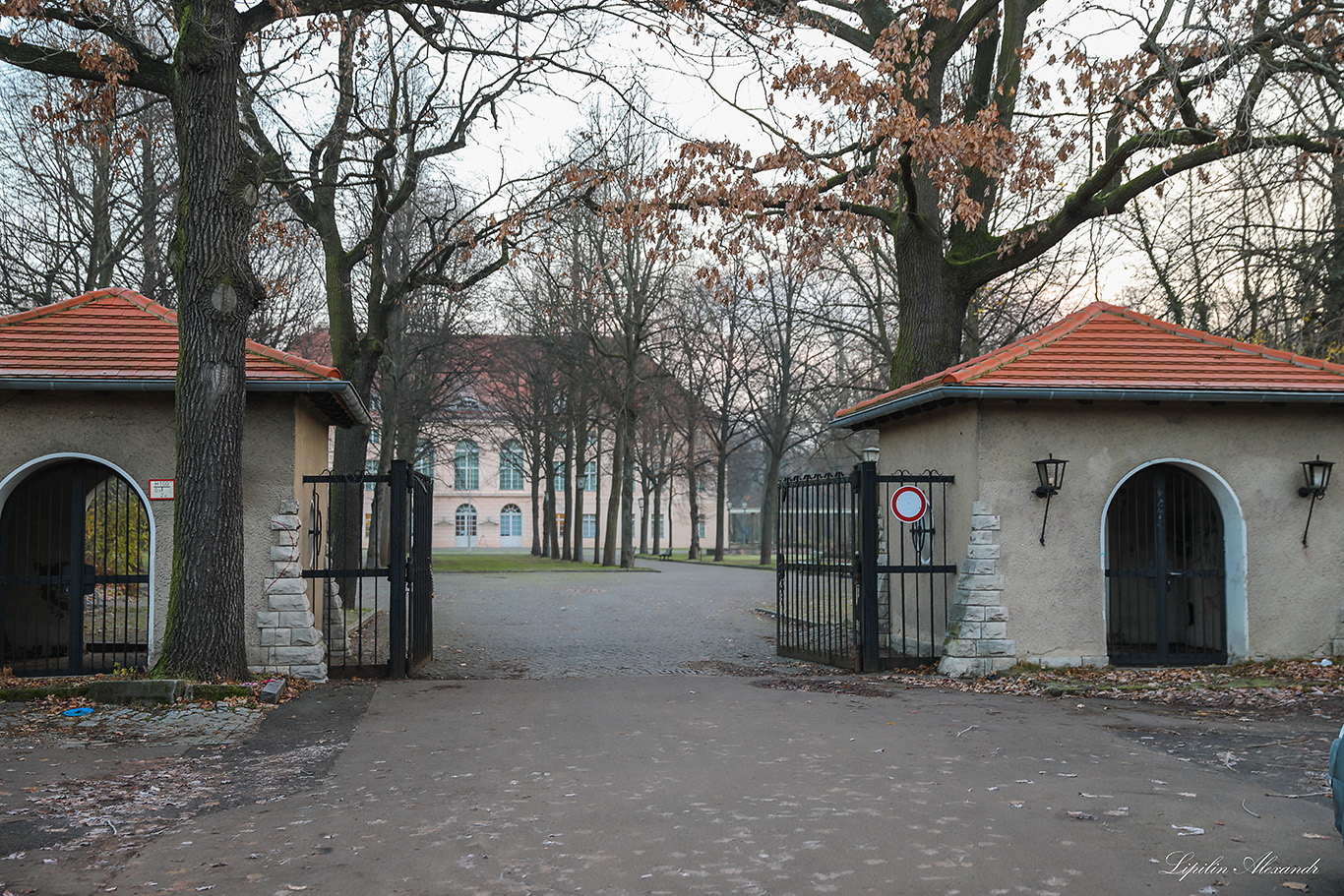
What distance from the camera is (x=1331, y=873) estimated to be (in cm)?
504

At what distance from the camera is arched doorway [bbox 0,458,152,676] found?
11.5 metres

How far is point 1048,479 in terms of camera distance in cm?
1190

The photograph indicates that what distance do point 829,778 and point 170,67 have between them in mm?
9594

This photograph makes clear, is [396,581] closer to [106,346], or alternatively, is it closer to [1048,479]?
[106,346]

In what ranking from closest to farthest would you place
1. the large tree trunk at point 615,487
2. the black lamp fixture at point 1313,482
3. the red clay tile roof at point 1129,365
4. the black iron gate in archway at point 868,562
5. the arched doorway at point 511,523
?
the red clay tile roof at point 1129,365 → the black lamp fixture at point 1313,482 → the black iron gate in archway at point 868,562 → the large tree trunk at point 615,487 → the arched doorway at point 511,523

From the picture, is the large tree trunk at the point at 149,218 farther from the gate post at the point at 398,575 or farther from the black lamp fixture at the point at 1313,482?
the black lamp fixture at the point at 1313,482

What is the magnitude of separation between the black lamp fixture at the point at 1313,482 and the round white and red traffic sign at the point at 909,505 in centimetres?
411

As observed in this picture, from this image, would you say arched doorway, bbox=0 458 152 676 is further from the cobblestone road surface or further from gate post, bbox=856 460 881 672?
gate post, bbox=856 460 881 672

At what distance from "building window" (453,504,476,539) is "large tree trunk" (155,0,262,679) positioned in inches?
2466

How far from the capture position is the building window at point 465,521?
72.7m

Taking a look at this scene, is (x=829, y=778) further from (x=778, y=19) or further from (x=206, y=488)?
(x=778, y=19)

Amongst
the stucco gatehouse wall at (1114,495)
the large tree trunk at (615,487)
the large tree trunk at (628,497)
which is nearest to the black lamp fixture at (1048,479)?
the stucco gatehouse wall at (1114,495)

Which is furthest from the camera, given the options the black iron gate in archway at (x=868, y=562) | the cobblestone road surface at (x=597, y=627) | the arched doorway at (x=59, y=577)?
the cobblestone road surface at (x=597, y=627)

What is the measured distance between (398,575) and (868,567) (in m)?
5.10
